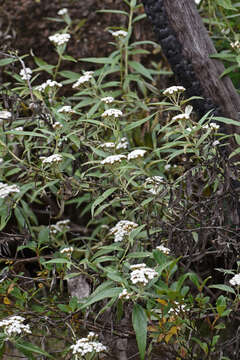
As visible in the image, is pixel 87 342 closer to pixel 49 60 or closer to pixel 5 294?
pixel 5 294

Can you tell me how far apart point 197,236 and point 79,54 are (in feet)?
7.15

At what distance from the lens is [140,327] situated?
1.65 meters

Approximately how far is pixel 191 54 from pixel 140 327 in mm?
1296

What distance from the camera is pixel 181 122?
1.95 metres

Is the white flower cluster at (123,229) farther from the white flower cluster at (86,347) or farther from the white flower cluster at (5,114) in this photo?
the white flower cluster at (5,114)

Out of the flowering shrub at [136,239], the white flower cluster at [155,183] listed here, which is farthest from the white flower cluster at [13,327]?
the white flower cluster at [155,183]

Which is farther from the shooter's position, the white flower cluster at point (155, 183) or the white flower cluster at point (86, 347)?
the white flower cluster at point (155, 183)

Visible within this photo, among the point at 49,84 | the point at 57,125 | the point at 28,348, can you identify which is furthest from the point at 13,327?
the point at 49,84

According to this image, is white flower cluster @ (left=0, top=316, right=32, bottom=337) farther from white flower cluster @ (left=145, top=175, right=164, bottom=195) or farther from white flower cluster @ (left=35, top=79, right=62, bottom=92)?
white flower cluster @ (left=35, top=79, right=62, bottom=92)

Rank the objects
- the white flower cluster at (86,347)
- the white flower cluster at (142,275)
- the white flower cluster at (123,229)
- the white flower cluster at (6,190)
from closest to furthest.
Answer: the white flower cluster at (142,275) → the white flower cluster at (86,347) → the white flower cluster at (123,229) → the white flower cluster at (6,190)

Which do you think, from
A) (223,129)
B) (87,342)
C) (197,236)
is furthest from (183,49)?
(87,342)

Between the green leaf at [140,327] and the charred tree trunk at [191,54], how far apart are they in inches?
42.9

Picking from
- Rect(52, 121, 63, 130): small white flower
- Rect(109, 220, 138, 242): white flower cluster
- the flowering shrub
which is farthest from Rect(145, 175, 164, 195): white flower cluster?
Rect(52, 121, 63, 130): small white flower

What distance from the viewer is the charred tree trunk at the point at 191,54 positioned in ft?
7.78
